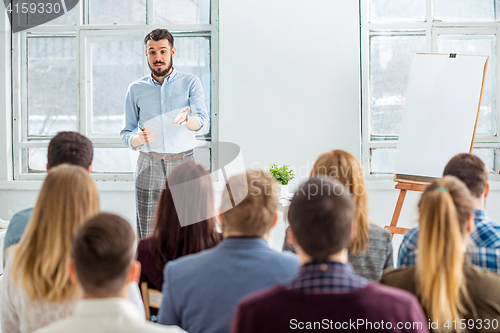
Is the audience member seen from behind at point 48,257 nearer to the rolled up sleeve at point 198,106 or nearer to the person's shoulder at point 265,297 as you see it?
the person's shoulder at point 265,297

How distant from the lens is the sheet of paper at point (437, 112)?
310 cm

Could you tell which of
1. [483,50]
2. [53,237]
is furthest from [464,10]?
[53,237]

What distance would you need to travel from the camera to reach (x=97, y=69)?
157 inches

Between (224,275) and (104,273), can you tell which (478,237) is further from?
(104,273)

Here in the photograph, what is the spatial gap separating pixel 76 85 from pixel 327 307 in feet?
12.4

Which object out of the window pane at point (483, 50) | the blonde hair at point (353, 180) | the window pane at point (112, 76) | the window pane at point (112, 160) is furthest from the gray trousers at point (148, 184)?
the window pane at point (483, 50)

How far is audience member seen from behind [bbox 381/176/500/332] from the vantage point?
1.08 m

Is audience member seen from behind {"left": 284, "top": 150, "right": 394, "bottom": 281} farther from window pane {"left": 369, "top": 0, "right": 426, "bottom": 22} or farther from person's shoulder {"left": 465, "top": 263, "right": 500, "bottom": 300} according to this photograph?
window pane {"left": 369, "top": 0, "right": 426, "bottom": 22}

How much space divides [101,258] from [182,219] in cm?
58

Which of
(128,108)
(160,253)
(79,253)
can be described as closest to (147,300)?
(160,253)

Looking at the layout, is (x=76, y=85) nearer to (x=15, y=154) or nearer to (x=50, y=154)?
(x=15, y=154)

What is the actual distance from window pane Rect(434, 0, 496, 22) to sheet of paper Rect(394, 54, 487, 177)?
2.77 feet

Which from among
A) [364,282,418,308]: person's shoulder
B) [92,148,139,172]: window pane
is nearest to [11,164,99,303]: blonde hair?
[364,282,418,308]: person's shoulder

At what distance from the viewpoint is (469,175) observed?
5.29 feet
